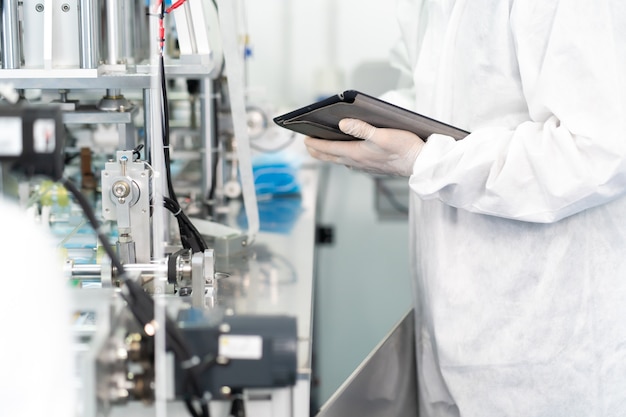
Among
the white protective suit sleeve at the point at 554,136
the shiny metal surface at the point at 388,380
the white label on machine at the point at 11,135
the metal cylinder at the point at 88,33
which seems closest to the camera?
the white label on machine at the point at 11,135

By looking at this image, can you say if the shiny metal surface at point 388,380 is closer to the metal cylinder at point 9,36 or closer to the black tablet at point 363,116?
the black tablet at point 363,116

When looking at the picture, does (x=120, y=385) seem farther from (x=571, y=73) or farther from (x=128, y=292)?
(x=571, y=73)

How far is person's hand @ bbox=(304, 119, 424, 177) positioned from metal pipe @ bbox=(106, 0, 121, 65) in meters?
0.35

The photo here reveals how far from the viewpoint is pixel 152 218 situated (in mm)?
1200

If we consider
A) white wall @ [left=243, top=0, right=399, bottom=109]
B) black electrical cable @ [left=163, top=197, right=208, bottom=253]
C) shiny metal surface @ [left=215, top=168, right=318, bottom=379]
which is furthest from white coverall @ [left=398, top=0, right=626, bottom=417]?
white wall @ [left=243, top=0, right=399, bottom=109]

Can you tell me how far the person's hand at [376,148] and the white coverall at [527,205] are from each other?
34 mm

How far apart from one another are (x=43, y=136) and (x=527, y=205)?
67 centimetres

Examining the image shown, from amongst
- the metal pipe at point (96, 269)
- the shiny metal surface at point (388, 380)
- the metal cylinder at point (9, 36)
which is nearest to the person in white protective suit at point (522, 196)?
the shiny metal surface at point (388, 380)

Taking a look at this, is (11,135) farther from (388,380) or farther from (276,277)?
(388,380)

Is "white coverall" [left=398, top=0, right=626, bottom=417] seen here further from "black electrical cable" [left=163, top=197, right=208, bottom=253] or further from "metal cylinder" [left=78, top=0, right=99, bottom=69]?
"metal cylinder" [left=78, top=0, right=99, bottom=69]

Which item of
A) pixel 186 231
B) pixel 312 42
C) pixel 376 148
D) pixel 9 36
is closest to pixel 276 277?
pixel 186 231

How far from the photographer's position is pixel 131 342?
88 cm

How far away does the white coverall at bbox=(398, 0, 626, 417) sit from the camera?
1104 mm

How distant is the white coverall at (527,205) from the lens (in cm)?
110
